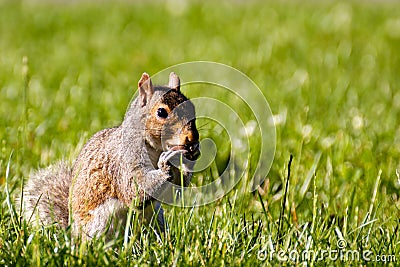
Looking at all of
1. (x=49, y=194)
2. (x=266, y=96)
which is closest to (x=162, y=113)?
(x=49, y=194)

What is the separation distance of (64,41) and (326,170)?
379cm

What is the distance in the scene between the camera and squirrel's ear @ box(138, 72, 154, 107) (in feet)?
8.20

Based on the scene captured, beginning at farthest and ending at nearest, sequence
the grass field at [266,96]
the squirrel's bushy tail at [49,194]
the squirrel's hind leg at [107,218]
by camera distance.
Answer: the squirrel's bushy tail at [49,194] < the squirrel's hind leg at [107,218] < the grass field at [266,96]

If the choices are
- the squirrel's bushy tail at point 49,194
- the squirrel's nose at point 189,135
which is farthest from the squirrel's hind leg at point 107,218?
the squirrel's nose at point 189,135

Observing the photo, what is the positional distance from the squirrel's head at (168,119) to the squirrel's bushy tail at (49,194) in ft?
1.57

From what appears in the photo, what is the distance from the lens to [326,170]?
11.6ft

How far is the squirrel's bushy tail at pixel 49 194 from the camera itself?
2697mm

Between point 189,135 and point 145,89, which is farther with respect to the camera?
point 145,89

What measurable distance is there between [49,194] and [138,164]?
46 centimetres

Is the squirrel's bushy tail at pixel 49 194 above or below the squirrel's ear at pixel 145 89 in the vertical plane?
below

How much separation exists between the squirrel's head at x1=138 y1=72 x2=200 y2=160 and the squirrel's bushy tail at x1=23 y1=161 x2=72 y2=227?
48 centimetres

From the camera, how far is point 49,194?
108 inches

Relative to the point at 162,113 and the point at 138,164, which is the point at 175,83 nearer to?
the point at 162,113

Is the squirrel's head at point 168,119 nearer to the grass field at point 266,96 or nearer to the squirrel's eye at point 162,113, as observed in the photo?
the squirrel's eye at point 162,113
